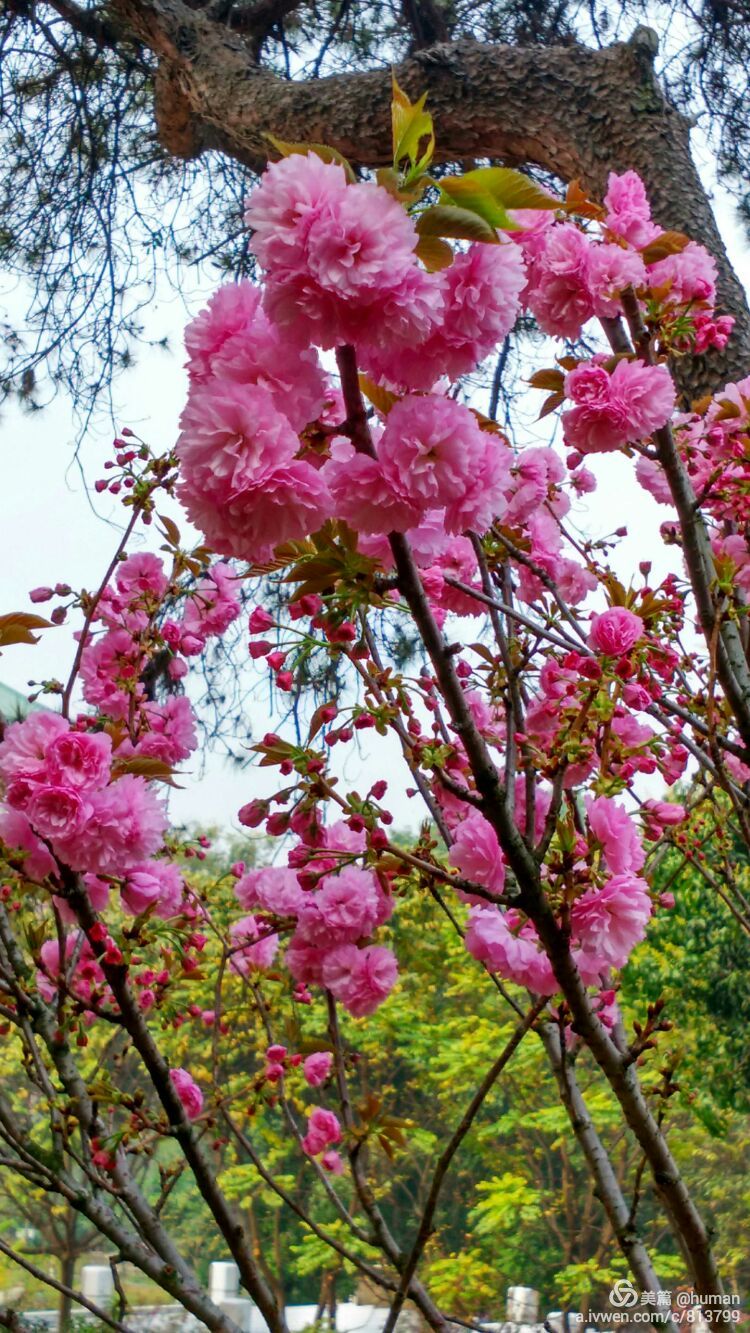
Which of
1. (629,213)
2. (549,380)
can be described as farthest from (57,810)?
(629,213)

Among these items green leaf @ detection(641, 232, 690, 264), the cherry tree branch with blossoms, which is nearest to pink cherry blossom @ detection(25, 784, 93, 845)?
the cherry tree branch with blossoms

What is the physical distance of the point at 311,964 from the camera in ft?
2.82

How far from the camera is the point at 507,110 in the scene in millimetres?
1521

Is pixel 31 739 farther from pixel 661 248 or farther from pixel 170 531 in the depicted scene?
pixel 661 248

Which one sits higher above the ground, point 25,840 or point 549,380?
point 549,380

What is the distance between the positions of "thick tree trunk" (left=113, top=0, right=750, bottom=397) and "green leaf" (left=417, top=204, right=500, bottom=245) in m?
0.85

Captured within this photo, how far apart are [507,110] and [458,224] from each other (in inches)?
50.0

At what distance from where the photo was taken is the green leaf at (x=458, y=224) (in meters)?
0.41

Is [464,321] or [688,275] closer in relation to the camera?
[464,321]

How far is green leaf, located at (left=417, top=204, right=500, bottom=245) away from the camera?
0.41 m

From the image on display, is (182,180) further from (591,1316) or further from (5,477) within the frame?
(591,1316)

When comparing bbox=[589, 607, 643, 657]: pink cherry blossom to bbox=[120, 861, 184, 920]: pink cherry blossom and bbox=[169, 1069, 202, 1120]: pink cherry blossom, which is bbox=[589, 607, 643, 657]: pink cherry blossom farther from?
bbox=[169, 1069, 202, 1120]: pink cherry blossom

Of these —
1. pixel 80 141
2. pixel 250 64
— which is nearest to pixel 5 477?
pixel 80 141

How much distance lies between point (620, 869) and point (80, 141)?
2180mm
